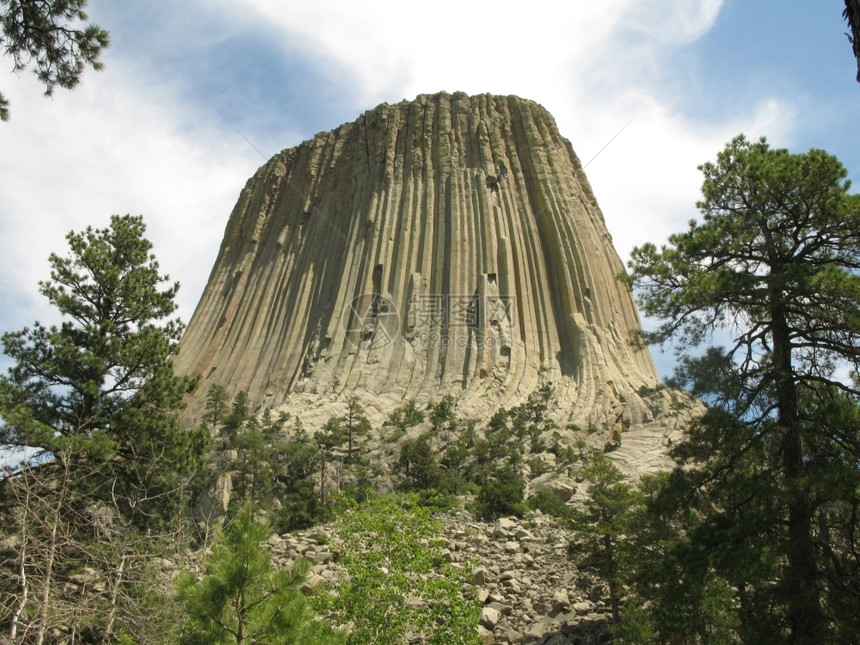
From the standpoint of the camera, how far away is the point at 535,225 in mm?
39500

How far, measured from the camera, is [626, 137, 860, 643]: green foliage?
8734 mm

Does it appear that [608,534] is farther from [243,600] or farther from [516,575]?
[243,600]

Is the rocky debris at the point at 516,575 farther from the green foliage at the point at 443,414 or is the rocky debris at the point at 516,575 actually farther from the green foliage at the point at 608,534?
the green foliage at the point at 443,414

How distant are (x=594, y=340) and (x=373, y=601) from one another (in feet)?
81.9

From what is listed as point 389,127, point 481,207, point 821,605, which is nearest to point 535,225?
point 481,207

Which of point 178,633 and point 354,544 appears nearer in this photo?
point 178,633

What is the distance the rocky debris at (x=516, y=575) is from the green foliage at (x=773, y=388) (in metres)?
2.97

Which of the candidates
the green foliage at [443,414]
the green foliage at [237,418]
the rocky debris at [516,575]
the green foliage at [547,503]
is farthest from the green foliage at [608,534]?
the green foliage at [237,418]

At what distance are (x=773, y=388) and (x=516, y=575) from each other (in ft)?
25.5

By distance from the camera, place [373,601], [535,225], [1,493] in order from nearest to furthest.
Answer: [373,601]
[1,493]
[535,225]

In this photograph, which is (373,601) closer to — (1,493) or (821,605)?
(821,605)

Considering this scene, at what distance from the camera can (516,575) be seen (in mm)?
15812

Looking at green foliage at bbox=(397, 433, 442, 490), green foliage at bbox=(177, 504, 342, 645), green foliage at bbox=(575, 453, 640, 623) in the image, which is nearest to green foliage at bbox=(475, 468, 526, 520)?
green foliage at bbox=(397, 433, 442, 490)

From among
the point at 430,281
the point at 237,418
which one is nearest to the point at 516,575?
the point at 237,418
